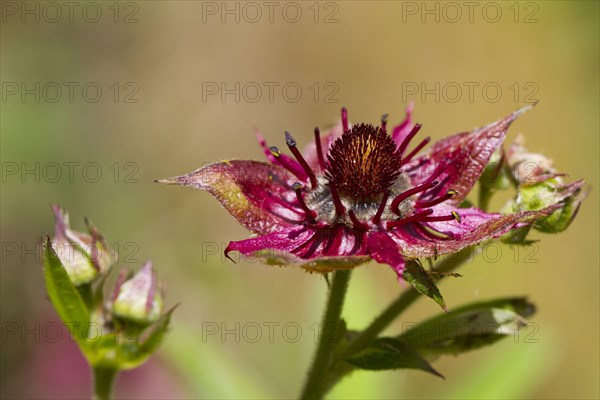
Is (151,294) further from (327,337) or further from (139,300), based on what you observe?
(327,337)

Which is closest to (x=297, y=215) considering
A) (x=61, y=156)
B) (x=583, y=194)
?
(x=583, y=194)

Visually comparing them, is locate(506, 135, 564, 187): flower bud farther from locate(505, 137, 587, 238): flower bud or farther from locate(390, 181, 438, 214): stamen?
locate(390, 181, 438, 214): stamen

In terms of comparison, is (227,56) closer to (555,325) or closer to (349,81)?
(349,81)

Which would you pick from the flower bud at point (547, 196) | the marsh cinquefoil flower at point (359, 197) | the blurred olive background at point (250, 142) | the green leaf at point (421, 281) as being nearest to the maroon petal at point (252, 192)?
the marsh cinquefoil flower at point (359, 197)

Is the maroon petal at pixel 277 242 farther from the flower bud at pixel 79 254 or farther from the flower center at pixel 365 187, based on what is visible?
the flower bud at pixel 79 254

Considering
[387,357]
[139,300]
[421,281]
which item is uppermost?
[421,281]

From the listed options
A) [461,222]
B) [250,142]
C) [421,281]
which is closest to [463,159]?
[461,222]

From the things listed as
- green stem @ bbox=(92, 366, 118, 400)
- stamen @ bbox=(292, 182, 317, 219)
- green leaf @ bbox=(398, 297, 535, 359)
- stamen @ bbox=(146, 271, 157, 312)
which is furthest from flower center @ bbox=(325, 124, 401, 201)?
green stem @ bbox=(92, 366, 118, 400)
